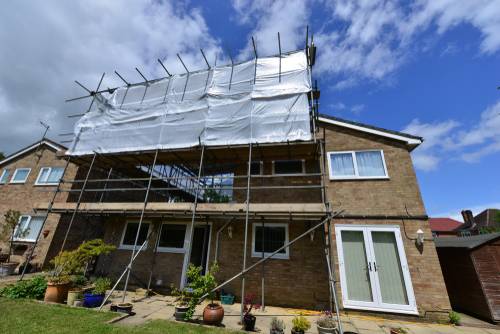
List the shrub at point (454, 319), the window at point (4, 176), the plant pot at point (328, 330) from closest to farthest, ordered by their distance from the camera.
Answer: the plant pot at point (328, 330) → the shrub at point (454, 319) → the window at point (4, 176)

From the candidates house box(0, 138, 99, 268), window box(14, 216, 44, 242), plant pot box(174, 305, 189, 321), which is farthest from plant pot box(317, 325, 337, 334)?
window box(14, 216, 44, 242)

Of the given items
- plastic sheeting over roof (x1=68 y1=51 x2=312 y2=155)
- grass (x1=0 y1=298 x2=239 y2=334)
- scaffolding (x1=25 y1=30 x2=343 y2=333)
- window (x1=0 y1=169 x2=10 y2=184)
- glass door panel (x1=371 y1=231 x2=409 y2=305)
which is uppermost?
plastic sheeting over roof (x1=68 y1=51 x2=312 y2=155)

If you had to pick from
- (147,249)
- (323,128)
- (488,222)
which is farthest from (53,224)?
(488,222)

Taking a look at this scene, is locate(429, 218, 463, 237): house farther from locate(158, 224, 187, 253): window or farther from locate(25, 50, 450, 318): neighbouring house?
locate(158, 224, 187, 253): window

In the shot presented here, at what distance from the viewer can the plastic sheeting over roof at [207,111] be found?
8.64m

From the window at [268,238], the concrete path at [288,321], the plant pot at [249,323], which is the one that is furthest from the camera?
the window at [268,238]

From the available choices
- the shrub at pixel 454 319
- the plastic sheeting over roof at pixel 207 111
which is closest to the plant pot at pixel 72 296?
the plastic sheeting over roof at pixel 207 111

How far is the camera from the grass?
4.68 meters

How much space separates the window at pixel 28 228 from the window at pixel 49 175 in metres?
2.16

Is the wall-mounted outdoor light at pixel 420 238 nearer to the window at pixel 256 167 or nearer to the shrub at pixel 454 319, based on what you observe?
the shrub at pixel 454 319

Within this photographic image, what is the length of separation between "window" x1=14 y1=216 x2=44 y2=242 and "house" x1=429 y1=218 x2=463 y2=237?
42297 millimetres

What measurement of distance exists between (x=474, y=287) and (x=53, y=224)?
724 inches

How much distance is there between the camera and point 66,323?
5.03m

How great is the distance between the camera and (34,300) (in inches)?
258
